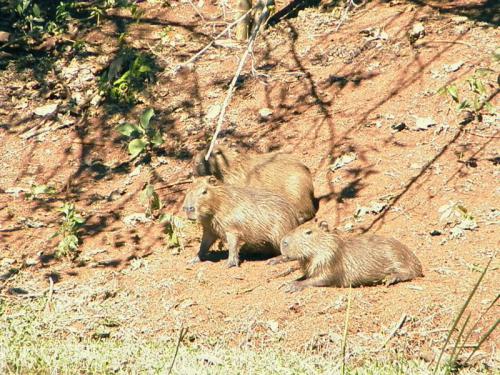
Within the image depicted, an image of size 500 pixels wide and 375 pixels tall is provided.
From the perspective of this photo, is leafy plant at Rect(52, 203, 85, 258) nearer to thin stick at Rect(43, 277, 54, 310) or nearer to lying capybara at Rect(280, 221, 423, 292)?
thin stick at Rect(43, 277, 54, 310)

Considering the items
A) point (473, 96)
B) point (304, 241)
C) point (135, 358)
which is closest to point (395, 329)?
point (304, 241)

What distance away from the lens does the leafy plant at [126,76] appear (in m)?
9.96

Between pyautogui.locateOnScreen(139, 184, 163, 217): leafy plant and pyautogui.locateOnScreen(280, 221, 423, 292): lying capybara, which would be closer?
pyautogui.locateOnScreen(280, 221, 423, 292): lying capybara

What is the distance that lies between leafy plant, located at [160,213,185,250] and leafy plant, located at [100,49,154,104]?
2.71 meters


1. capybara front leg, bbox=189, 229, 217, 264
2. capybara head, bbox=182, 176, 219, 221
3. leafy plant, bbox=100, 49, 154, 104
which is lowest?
capybara front leg, bbox=189, 229, 217, 264

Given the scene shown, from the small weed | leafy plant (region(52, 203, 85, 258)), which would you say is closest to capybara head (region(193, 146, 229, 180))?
leafy plant (region(52, 203, 85, 258))

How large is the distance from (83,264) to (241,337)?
2025 mm

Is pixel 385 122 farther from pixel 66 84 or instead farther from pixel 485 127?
pixel 66 84

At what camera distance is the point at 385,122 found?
8469mm

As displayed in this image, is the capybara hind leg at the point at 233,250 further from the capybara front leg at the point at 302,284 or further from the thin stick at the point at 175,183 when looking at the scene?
the thin stick at the point at 175,183

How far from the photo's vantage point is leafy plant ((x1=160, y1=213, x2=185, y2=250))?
23.2 feet

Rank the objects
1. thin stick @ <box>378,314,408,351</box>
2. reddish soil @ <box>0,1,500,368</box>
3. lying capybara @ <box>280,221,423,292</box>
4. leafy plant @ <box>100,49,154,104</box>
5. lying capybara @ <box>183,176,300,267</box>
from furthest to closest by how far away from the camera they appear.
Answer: leafy plant @ <box>100,49,154,104</box> → lying capybara @ <box>183,176,300,267</box> → lying capybara @ <box>280,221,423,292</box> → reddish soil @ <box>0,1,500,368</box> → thin stick @ <box>378,314,408,351</box>

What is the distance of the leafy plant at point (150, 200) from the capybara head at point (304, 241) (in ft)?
3.95

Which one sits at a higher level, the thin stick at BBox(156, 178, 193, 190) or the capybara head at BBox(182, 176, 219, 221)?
the capybara head at BBox(182, 176, 219, 221)
